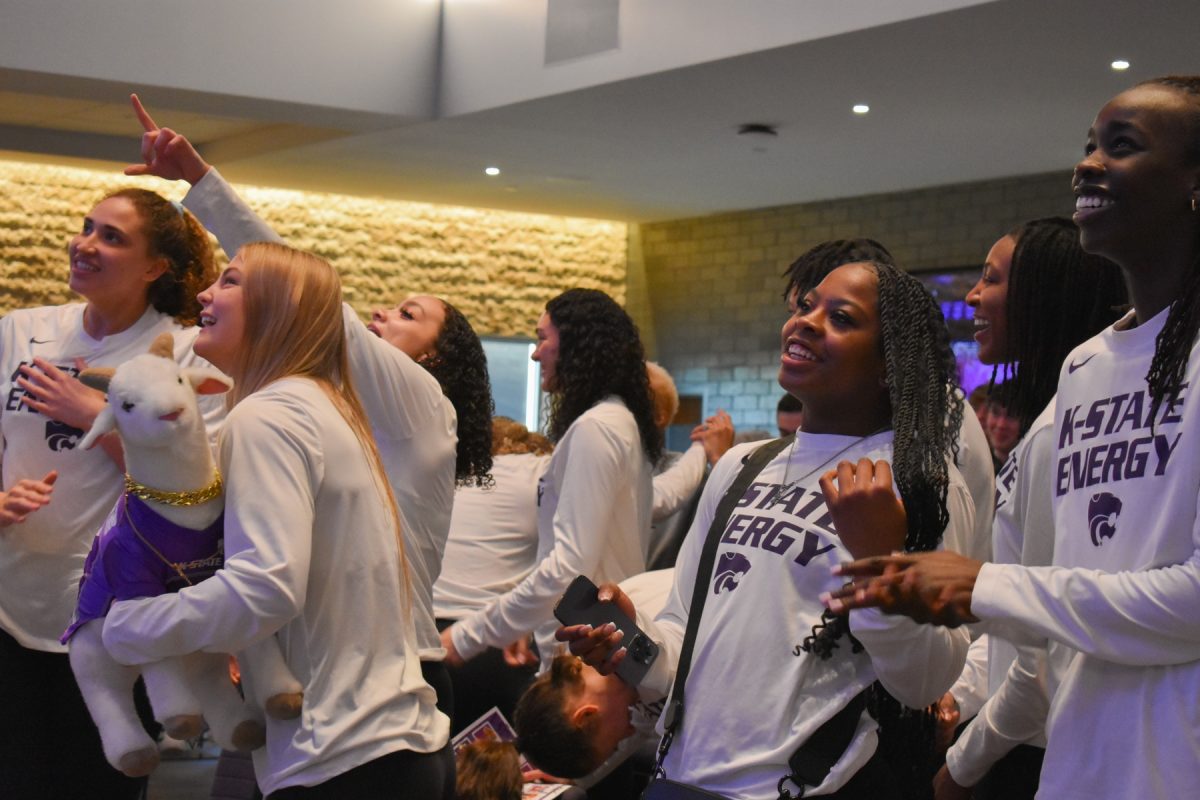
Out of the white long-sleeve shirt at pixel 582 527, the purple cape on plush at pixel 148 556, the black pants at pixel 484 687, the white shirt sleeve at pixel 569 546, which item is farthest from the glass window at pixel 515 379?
the purple cape on plush at pixel 148 556

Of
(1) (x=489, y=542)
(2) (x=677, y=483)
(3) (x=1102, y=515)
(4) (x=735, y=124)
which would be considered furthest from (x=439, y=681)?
(4) (x=735, y=124)

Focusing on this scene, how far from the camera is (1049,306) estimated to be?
275 centimetres

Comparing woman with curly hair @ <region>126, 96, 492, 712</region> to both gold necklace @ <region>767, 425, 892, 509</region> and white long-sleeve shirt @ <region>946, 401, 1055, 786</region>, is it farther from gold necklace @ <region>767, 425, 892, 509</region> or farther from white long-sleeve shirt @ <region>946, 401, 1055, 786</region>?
white long-sleeve shirt @ <region>946, 401, 1055, 786</region>

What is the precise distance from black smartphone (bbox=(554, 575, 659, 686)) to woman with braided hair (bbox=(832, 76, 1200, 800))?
0.62 meters

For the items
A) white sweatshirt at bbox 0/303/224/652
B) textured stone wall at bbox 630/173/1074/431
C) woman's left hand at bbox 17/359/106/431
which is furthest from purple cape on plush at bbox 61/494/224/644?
textured stone wall at bbox 630/173/1074/431

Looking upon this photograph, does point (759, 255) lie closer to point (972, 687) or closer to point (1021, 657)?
point (972, 687)

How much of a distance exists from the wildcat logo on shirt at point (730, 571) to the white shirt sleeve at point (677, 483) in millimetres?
2772

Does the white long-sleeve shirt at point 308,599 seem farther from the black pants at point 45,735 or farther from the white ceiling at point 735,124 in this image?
the white ceiling at point 735,124

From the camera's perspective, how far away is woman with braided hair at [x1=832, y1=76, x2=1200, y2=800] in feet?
5.53

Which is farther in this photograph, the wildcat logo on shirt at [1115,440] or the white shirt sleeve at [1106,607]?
the wildcat logo on shirt at [1115,440]

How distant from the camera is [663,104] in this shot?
8.90m

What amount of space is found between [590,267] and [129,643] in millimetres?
11587

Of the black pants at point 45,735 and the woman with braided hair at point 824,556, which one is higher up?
the woman with braided hair at point 824,556

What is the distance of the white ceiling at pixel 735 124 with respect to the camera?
740 centimetres
